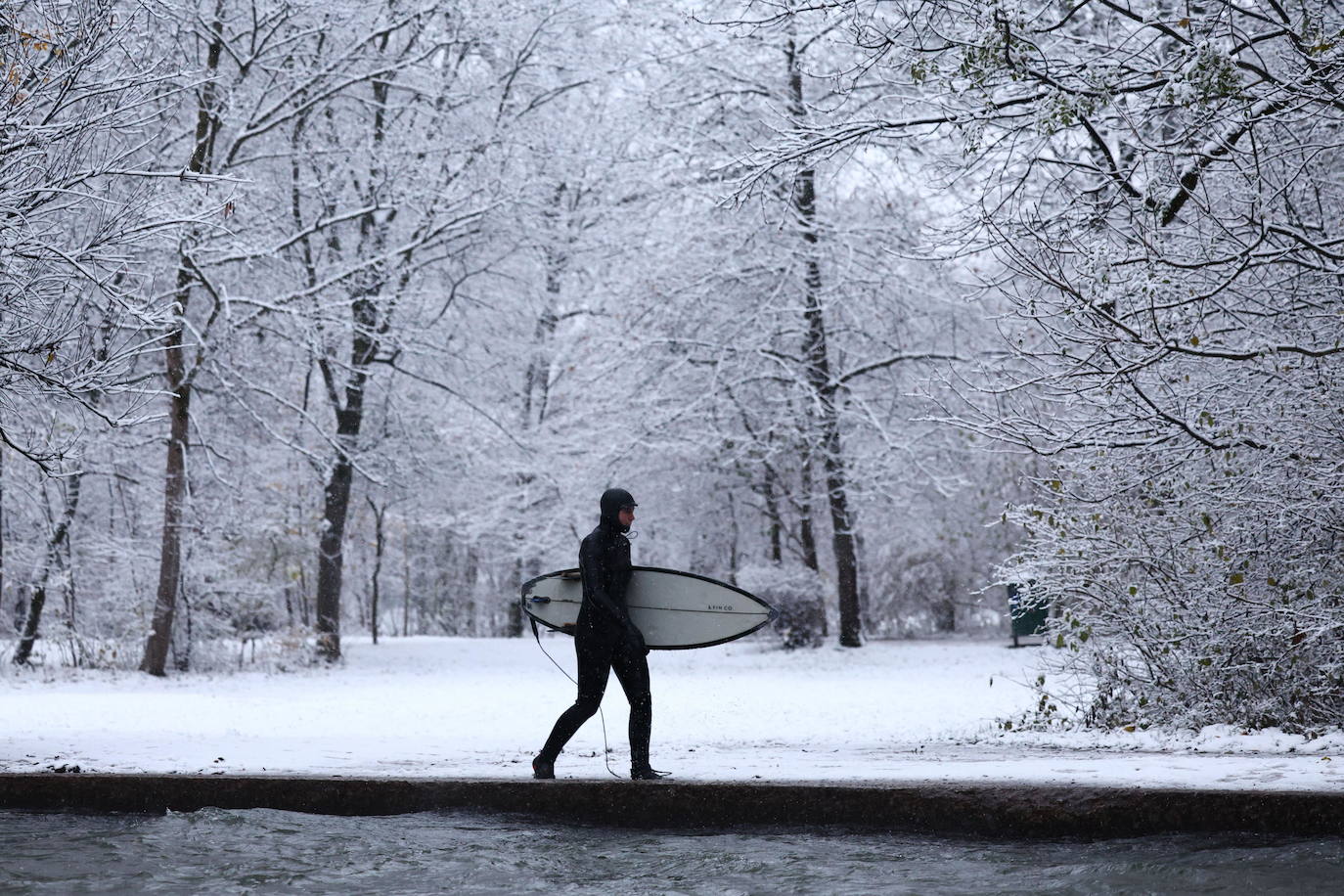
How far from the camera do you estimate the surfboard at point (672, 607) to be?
8.12 metres

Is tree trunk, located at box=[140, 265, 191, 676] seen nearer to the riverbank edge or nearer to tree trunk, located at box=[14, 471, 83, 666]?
tree trunk, located at box=[14, 471, 83, 666]

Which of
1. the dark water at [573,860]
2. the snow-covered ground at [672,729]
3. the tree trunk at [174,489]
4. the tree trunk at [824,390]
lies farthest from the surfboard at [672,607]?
the tree trunk at [824,390]

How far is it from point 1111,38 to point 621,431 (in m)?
14.9

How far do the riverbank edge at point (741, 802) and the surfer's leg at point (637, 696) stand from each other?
448 millimetres

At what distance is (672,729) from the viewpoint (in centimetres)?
1206

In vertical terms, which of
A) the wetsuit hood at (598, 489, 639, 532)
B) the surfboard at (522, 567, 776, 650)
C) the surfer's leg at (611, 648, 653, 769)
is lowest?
the surfer's leg at (611, 648, 653, 769)

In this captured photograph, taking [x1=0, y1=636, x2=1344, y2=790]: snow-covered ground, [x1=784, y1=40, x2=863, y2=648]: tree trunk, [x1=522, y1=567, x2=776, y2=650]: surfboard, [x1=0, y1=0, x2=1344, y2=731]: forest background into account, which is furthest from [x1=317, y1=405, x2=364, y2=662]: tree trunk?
[x1=522, y1=567, x2=776, y2=650]: surfboard

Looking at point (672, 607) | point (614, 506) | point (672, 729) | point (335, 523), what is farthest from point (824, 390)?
point (614, 506)

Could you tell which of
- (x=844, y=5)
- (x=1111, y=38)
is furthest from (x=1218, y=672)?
(x=844, y=5)

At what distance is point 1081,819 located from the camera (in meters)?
6.25

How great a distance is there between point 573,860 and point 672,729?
5782mm

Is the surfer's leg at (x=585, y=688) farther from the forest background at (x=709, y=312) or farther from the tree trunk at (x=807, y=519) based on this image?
the tree trunk at (x=807, y=519)

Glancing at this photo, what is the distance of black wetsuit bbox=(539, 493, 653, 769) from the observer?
739cm

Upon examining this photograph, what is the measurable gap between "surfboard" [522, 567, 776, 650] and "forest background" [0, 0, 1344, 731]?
1.95 meters
